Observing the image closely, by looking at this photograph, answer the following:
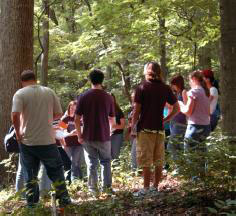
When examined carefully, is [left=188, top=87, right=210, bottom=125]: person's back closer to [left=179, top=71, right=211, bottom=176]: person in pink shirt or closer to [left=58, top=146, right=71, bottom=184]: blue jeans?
[left=179, top=71, right=211, bottom=176]: person in pink shirt

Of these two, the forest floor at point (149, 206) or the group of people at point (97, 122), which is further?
the group of people at point (97, 122)

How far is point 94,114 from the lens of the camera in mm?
6105

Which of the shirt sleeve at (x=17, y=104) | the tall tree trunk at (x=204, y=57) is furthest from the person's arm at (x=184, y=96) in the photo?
the tall tree trunk at (x=204, y=57)

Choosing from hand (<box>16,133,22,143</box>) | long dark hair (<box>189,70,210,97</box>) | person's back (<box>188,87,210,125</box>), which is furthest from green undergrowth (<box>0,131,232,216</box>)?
long dark hair (<box>189,70,210,97</box>)

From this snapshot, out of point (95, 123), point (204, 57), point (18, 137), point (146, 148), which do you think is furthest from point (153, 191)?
point (204, 57)

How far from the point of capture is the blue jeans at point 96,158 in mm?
6207

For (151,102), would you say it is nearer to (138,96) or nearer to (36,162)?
(138,96)

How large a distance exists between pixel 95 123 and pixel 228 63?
83.8 inches

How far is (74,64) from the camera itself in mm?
25703

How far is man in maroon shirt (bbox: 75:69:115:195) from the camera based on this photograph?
6082 millimetres

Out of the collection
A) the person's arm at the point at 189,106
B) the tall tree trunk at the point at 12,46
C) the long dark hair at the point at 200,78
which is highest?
the tall tree trunk at the point at 12,46

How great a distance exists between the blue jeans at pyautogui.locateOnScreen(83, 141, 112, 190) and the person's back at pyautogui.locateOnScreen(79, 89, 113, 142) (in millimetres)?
113

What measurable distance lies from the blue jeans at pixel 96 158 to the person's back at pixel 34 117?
2.76ft

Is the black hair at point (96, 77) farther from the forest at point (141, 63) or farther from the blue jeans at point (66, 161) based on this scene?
the blue jeans at point (66, 161)
